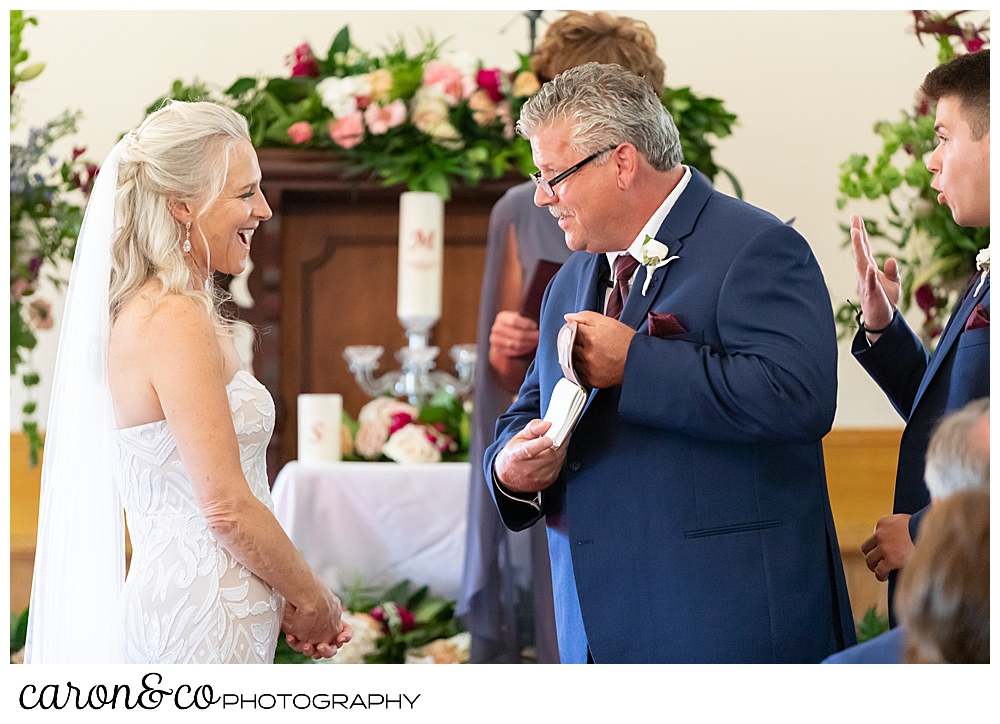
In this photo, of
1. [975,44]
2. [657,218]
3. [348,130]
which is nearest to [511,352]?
[657,218]

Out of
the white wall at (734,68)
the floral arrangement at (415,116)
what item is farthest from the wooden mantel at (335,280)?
the white wall at (734,68)

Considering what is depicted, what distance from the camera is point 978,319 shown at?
1.74 m

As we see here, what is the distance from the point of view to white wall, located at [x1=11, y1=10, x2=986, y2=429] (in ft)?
14.2

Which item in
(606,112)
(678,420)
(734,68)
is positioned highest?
(734,68)

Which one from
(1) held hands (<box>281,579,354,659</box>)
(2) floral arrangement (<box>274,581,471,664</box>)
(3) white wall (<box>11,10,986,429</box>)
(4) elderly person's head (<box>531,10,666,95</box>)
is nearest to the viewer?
(1) held hands (<box>281,579,354,659</box>)

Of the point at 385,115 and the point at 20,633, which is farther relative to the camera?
the point at 385,115

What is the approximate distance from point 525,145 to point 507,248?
496 mm

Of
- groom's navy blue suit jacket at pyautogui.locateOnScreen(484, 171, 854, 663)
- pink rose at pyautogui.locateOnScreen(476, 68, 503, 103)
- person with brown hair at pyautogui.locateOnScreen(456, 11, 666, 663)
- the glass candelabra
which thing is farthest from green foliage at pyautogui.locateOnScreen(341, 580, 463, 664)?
pink rose at pyautogui.locateOnScreen(476, 68, 503, 103)

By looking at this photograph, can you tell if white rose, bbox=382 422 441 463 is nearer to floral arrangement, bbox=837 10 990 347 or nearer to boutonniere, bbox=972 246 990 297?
floral arrangement, bbox=837 10 990 347

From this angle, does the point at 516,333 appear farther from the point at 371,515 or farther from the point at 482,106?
the point at 482,106

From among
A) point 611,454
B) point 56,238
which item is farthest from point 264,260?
point 611,454

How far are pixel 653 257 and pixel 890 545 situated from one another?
668 mm

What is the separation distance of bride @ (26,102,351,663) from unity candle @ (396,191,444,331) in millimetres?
1401
